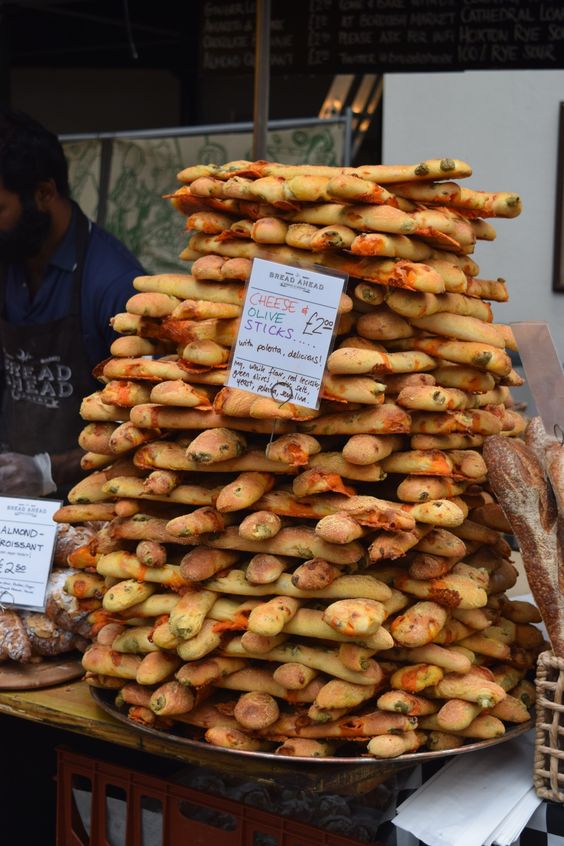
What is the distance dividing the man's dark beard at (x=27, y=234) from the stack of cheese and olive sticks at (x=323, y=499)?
4.46 ft

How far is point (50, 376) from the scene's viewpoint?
10.0ft

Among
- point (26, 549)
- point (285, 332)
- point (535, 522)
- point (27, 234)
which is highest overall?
point (27, 234)

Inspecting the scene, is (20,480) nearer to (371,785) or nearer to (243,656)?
(243,656)

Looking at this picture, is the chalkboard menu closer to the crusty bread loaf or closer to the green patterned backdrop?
the green patterned backdrop

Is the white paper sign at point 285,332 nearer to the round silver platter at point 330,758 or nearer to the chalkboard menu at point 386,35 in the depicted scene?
the round silver platter at point 330,758

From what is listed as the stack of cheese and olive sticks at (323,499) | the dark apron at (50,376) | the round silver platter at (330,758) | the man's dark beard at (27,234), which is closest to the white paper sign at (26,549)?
the stack of cheese and olive sticks at (323,499)

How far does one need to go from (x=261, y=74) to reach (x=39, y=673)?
1.69m

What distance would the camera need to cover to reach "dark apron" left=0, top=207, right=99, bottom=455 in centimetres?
302

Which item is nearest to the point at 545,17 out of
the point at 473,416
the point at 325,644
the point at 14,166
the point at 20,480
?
the point at 14,166

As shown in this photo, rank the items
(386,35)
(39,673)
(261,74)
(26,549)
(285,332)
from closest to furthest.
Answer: (285,332) → (39,673) → (26,549) → (261,74) → (386,35)

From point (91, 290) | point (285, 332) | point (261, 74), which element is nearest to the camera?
point (285, 332)

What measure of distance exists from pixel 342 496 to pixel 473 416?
0.32m

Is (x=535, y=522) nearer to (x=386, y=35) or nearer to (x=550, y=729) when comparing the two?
(x=550, y=729)

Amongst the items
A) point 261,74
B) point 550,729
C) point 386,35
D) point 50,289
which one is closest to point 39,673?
point 550,729
